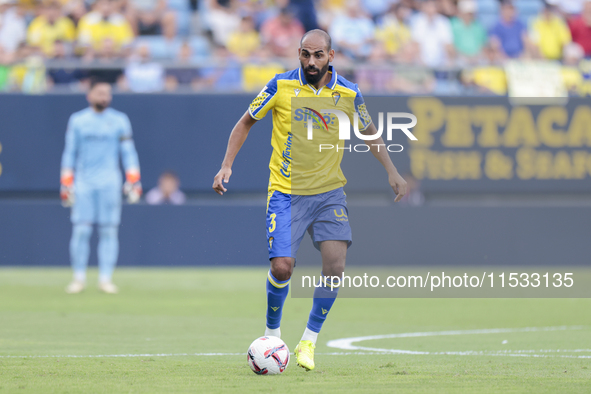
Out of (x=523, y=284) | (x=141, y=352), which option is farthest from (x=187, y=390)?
(x=523, y=284)

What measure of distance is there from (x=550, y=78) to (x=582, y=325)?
7.22 m

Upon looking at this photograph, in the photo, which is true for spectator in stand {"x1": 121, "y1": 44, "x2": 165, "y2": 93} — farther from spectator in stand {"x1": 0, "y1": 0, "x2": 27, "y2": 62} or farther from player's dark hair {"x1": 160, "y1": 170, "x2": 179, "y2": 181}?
spectator in stand {"x1": 0, "y1": 0, "x2": 27, "y2": 62}

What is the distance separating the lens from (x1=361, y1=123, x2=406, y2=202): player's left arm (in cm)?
606

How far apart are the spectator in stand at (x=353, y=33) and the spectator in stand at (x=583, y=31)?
3.81 metres

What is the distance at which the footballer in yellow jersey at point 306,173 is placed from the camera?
19.1 ft

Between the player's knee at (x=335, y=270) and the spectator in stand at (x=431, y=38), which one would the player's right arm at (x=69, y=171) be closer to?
the player's knee at (x=335, y=270)

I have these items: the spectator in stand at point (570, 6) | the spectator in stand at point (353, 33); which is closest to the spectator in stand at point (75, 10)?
the spectator in stand at point (353, 33)

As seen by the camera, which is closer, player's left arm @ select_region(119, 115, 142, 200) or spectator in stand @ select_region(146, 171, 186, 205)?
player's left arm @ select_region(119, 115, 142, 200)

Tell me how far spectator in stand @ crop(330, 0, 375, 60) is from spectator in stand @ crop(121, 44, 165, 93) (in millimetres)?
3193

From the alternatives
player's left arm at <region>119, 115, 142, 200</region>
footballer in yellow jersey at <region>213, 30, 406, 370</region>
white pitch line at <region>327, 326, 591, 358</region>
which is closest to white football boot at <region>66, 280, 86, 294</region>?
player's left arm at <region>119, 115, 142, 200</region>

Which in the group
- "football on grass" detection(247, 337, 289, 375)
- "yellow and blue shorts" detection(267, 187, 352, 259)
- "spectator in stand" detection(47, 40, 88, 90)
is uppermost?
"spectator in stand" detection(47, 40, 88, 90)

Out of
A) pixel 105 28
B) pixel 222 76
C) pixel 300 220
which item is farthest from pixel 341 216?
pixel 105 28

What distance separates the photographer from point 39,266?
14.5 meters

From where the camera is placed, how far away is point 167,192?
1451cm
